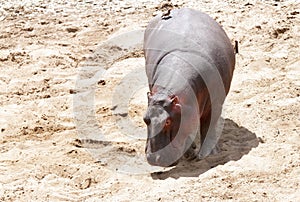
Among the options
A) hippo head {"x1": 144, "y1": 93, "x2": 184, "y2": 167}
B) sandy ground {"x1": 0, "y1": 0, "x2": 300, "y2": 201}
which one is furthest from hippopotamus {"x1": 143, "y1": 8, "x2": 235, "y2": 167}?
sandy ground {"x1": 0, "y1": 0, "x2": 300, "y2": 201}

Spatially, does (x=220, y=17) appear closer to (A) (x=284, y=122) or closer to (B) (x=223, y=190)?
(A) (x=284, y=122)

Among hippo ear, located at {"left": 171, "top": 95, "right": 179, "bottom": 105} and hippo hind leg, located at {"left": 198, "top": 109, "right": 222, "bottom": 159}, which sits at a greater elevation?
→ hippo ear, located at {"left": 171, "top": 95, "right": 179, "bottom": 105}

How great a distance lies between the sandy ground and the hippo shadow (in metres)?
0.02

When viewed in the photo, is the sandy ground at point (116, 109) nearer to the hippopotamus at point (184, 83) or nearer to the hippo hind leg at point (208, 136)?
the hippo hind leg at point (208, 136)

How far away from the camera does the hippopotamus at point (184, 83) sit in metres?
4.50

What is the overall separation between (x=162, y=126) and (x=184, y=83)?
459mm

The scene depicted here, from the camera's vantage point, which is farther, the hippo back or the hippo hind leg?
the hippo hind leg

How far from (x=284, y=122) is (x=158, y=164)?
1638mm

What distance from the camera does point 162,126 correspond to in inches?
175

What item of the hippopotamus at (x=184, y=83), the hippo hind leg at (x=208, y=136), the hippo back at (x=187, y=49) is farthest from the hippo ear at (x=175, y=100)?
the hippo hind leg at (x=208, y=136)

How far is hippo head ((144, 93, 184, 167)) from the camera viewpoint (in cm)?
443

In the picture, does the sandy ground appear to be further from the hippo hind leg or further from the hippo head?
the hippo head

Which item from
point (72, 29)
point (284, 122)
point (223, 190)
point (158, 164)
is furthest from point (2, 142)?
point (72, 29)

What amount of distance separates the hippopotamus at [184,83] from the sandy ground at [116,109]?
0.25 m
